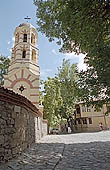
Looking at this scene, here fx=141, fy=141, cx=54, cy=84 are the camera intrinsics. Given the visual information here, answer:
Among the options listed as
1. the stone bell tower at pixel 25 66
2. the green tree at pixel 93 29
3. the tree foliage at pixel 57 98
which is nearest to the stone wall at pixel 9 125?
the green tree at pixel 93 29

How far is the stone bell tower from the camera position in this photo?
16.2 meters

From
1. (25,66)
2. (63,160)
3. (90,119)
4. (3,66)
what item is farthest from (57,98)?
(63,160)

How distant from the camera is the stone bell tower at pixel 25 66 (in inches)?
→ 637

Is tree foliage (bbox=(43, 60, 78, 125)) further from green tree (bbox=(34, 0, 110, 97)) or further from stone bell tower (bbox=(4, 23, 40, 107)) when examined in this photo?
green tree (bbox=(34, 0, 110, 97))

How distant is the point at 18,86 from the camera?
643 inches

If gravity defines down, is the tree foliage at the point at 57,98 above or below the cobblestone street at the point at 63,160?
above

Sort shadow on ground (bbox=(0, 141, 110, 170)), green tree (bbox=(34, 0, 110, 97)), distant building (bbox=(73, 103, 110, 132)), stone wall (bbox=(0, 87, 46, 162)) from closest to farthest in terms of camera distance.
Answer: shadow on ground (bbox=(0, 141, 110, 170)) < green tree (bbox=(34, 0, 110, 97)) < stone wall (bbox=(0, 87, 46, 162)) < distant building (bbox=(73, 103, 110, 132))

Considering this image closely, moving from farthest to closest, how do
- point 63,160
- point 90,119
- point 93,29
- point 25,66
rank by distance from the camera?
1. point 90,119
2. point 25,66
3. point 63,160
4. point 93,29

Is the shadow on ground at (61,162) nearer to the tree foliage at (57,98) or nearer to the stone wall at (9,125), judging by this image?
the stone wall at (9,125)

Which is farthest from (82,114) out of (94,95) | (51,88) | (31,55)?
(94,95)

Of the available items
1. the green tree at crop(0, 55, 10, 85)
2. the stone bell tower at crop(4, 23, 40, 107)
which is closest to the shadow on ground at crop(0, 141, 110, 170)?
the stone bell tower at crop(4, 23, 40, 107)

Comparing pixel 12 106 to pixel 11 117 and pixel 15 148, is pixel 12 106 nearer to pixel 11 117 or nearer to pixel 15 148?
pixel 11 117

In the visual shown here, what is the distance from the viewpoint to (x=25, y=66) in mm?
17578

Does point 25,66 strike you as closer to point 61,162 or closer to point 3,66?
point 3,66
